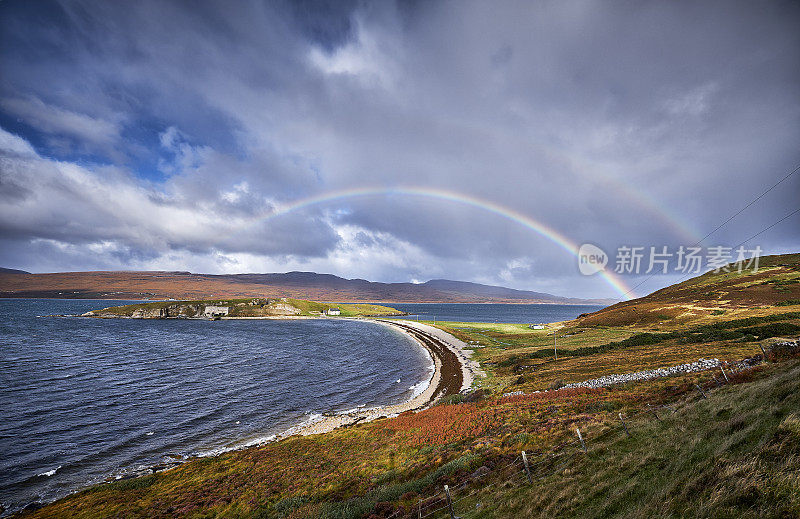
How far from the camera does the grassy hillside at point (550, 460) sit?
30.4ft

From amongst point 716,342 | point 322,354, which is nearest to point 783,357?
point 716,342

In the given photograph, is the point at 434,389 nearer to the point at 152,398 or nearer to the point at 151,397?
the point at 152,398

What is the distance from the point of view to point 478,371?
5891cm

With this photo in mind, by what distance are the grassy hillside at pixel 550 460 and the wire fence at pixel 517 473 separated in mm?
116

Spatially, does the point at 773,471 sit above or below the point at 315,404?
above

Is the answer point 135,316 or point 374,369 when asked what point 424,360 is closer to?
point 374,369

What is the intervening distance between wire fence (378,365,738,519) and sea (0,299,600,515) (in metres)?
22.5

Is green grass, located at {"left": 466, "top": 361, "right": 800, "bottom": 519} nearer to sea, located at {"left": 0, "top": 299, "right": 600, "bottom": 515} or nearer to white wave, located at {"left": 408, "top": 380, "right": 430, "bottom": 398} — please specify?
sea, located at {"left": 0, "top": 299, "right": 600, "bottom": 515}

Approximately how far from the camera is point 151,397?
43031mm

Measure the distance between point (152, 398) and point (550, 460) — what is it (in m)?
48.8

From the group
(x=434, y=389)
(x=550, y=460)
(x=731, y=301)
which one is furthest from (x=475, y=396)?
(x=731, y=301)

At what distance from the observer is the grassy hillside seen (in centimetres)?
927

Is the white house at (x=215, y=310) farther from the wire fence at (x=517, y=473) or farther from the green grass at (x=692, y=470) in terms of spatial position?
the green grass at (x=692, y=470)

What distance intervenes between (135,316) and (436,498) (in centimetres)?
22465
